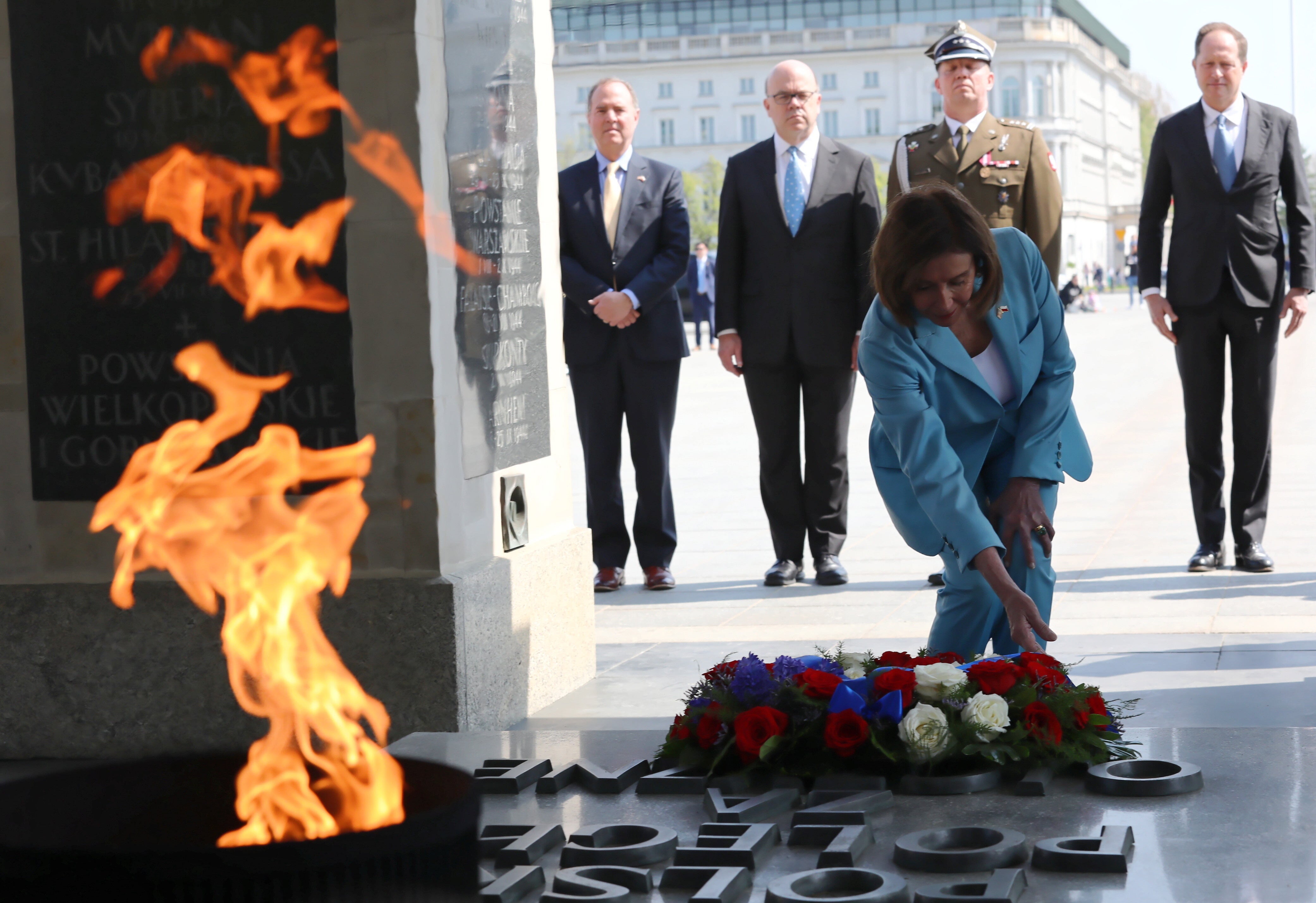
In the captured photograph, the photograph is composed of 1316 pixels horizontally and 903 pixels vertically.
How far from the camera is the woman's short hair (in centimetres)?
380

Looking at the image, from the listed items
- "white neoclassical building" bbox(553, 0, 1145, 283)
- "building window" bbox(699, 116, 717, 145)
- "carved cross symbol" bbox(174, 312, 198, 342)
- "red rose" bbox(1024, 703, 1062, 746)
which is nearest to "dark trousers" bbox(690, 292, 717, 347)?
"carved cross symbol" bbox(174, 312, 198, 342)

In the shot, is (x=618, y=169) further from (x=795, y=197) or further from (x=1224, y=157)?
(x=1224, y=157)

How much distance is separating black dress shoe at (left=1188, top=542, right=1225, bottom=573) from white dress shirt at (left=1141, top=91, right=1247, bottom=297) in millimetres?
1163

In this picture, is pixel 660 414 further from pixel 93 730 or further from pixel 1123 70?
pixel 1123 70

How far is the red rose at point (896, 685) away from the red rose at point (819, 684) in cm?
8

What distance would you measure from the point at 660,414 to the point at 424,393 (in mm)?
2850

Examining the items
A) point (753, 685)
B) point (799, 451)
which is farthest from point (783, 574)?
point (753, 685)

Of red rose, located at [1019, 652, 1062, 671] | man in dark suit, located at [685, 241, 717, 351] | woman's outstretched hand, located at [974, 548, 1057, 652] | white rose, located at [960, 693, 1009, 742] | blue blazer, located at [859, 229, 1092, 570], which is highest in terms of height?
man in dark suit, located at [685, 241, 717, 351]

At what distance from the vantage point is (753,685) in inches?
134

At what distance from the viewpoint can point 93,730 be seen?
4.84 m

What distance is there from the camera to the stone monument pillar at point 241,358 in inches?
182

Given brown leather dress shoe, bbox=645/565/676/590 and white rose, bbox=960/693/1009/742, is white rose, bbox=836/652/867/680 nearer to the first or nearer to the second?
white rose, bbox=960/693/1009/742

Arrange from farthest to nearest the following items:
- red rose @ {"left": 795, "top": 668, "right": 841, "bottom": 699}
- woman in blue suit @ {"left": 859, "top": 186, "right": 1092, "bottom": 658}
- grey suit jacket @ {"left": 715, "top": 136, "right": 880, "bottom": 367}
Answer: grey suit jacket @ {"left": 715, "top": 136, "right": 880, "bottom": 367}, woman in blue suit @ {"left": 859, "top": 186, "right": 1092, "bottom": 658}, red rose @ {"left": 795, "top": 668, "right": 841, "bottom": 699}

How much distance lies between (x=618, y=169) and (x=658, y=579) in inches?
75.8
